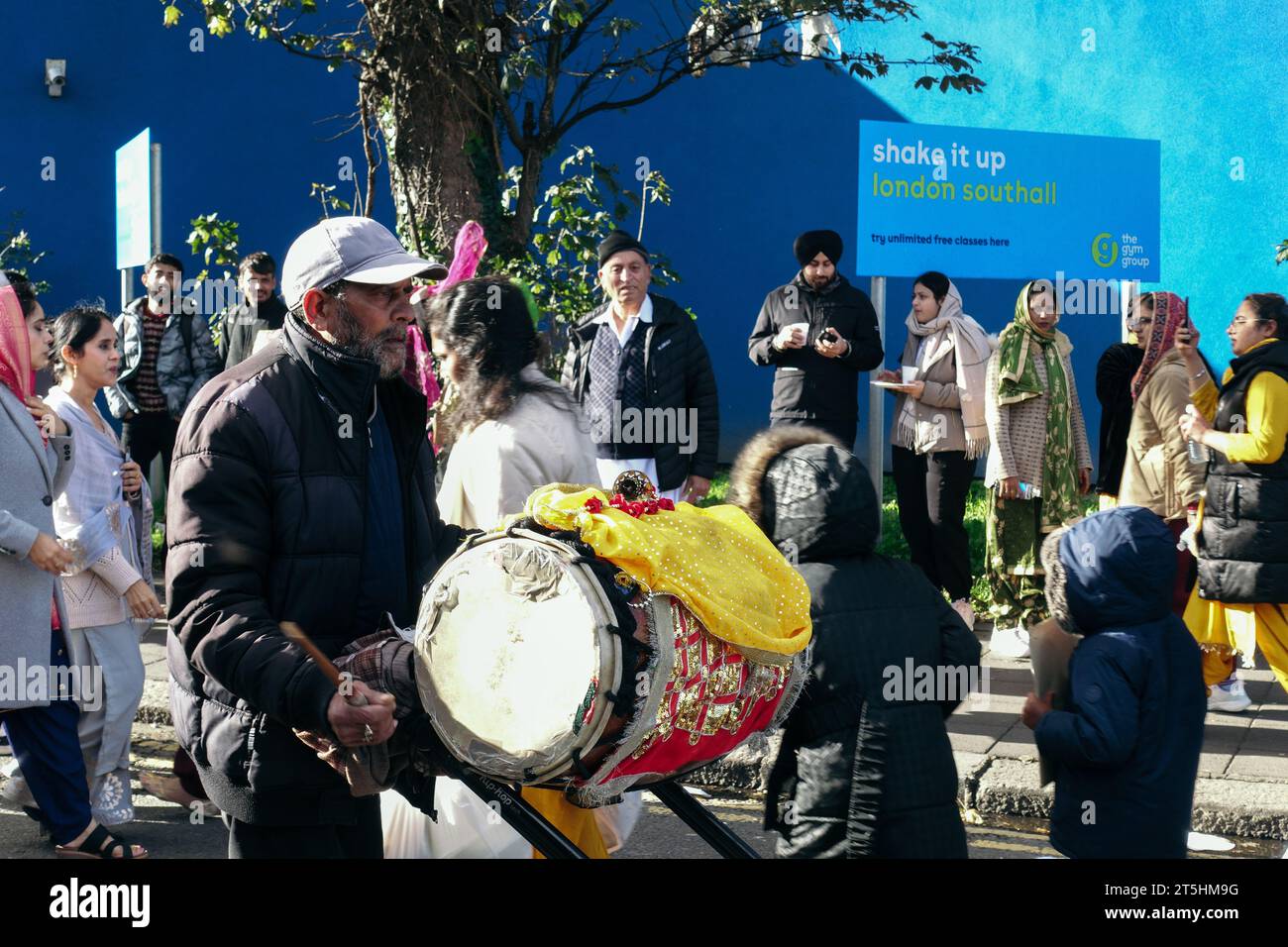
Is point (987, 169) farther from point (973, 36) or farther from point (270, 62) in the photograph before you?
point (270, 62)

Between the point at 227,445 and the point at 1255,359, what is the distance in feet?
15.1

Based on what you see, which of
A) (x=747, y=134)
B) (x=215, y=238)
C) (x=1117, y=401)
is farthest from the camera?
(x=747, y=134)

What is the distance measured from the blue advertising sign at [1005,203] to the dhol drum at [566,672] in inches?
236

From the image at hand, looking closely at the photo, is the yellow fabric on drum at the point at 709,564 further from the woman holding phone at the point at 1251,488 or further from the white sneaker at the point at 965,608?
the white sneaker at the point at 965,608

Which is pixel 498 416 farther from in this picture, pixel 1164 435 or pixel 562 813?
pixel 1164 435


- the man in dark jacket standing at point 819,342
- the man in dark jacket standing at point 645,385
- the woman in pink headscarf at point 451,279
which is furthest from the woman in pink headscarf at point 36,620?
the man in dark jacket standing at point 819,342

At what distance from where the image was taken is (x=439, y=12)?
893 centimetres

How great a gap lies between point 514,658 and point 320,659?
0.39 meters

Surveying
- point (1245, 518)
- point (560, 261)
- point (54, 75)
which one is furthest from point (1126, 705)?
point (54, 75)

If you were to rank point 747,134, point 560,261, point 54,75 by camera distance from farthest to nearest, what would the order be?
point 747,134 → point 54,75 → point 560,261

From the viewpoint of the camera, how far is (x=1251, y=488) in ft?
20.9

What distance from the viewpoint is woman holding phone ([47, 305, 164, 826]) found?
562cm

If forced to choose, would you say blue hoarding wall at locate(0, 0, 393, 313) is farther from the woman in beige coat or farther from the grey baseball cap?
the grey baseball cap
